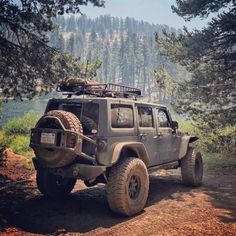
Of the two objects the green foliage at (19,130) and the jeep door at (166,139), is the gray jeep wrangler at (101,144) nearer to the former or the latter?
the jeep door at (166,139)

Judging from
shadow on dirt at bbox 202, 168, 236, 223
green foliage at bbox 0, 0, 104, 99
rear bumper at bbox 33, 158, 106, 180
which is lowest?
shadow on dirt at bbox 202, 168, 236, 223

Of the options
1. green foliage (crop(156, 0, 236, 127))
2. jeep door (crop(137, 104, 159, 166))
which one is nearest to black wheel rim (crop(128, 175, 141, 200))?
jeep door (crop(137, 104, 159, 166))

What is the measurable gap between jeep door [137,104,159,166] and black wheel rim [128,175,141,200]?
34.2 inches

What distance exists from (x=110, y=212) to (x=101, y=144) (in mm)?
1441

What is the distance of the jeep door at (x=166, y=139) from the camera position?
25.5 ft

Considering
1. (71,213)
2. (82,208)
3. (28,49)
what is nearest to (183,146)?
(82,208)

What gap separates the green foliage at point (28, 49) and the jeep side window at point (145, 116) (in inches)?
138

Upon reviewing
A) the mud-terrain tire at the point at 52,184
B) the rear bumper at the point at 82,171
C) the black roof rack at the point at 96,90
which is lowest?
the mud-terrain tire at the point at 52,184

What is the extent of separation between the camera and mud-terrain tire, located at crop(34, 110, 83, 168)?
5.88 meters

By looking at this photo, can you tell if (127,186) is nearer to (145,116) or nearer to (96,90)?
(145,116)

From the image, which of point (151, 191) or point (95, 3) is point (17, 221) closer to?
point (151, 191)

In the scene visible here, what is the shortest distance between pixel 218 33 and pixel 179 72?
111198mm

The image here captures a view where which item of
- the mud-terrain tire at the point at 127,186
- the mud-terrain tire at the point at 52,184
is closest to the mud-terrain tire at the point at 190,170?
the mud-terrain tire at the point at 127,186

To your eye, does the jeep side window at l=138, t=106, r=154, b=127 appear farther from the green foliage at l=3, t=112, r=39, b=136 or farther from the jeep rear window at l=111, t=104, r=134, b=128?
the green foliage at l=3, t=112, r=39, b=136
